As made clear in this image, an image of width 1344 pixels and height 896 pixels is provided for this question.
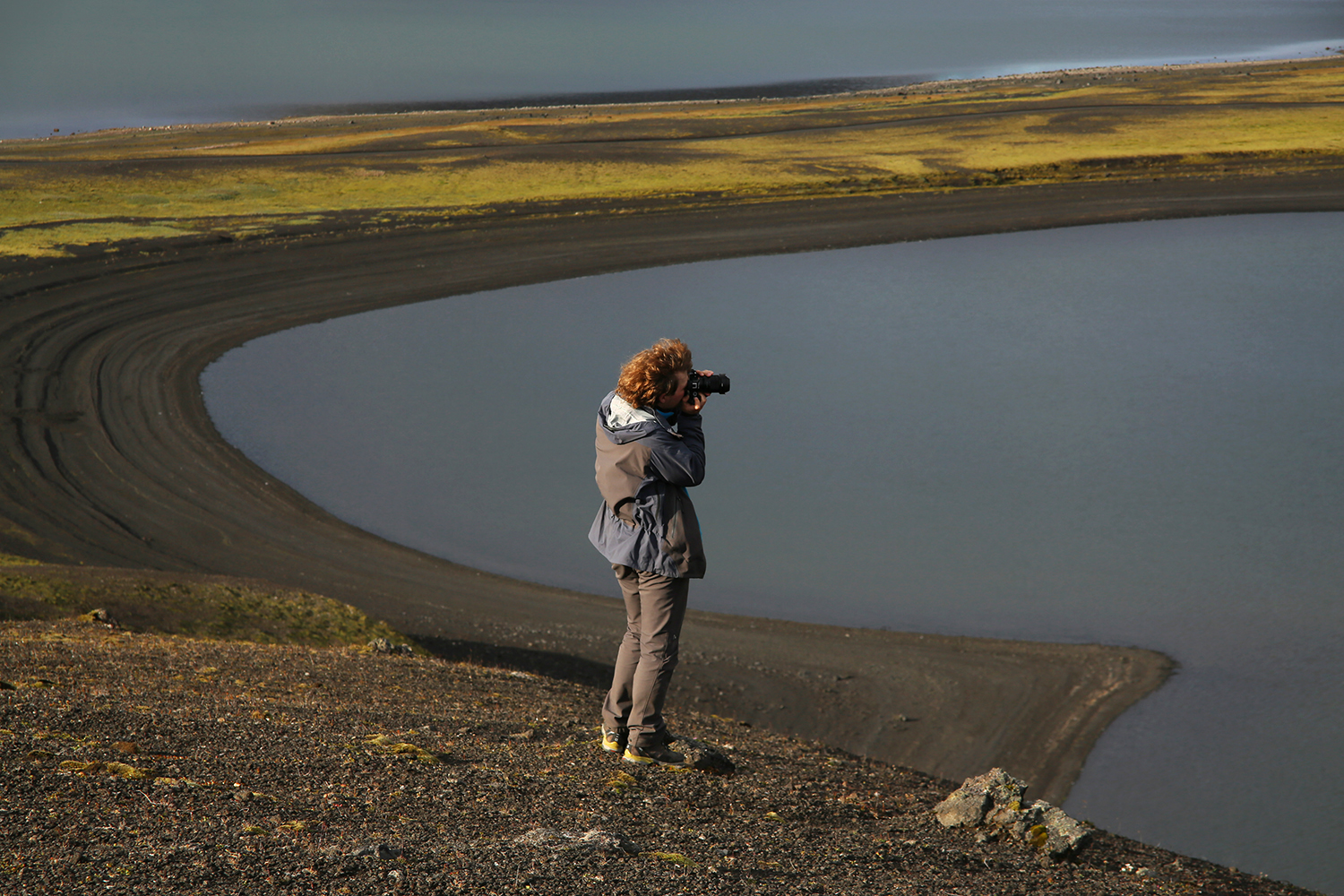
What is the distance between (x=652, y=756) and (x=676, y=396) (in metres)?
2.22

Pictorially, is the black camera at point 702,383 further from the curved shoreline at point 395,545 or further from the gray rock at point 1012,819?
the curved shoreline at point 395,545

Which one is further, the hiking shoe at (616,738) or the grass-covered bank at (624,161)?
the grass-covered bank at (624,161)

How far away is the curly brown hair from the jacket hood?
0.04 meters

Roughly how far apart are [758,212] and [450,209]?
11.0 meters

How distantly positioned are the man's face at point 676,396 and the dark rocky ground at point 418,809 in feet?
6.89

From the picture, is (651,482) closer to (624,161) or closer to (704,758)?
(704,758)

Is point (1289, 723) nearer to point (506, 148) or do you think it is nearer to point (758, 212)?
point (758, 212)

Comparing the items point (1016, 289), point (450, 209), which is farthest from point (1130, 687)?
point (450, 209)

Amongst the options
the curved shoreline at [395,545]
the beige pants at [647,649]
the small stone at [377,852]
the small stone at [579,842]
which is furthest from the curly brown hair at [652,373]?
the curved shoreline at [395,545]

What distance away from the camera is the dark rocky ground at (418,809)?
468 cm

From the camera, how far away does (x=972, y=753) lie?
10922 millimetres

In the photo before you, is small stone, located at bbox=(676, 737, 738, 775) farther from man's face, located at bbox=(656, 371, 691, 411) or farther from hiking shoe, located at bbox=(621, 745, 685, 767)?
man's face, located at bbox=(656, 371, 691, 411)

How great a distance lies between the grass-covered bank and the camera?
38938 mm

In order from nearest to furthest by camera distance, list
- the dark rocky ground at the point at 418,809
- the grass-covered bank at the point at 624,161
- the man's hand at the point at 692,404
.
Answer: the dark rocky ground at the point at 418,809
the man's hand at the point at 692,404
the grass-covered bank at the point at 624,161
